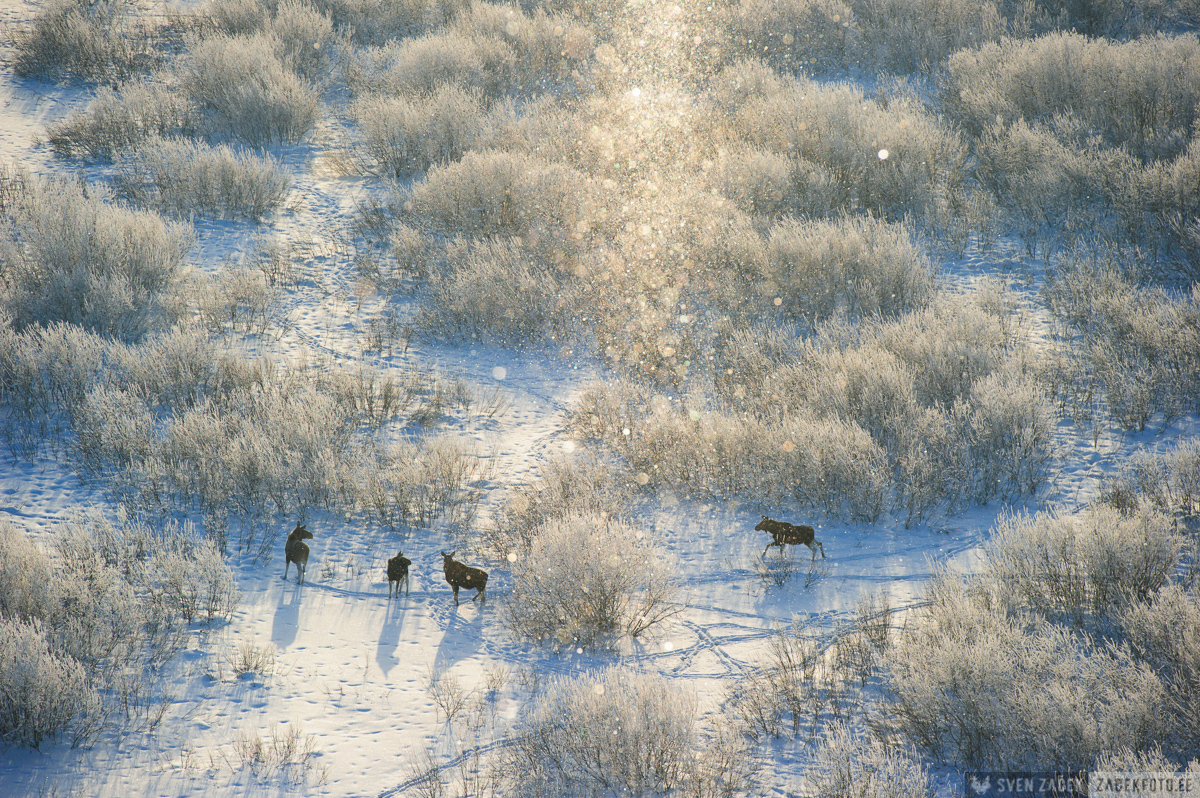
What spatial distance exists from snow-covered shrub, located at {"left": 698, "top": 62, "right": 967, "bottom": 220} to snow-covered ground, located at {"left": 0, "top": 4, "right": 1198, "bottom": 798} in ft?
13.3

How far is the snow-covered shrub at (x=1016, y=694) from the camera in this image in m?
2.91

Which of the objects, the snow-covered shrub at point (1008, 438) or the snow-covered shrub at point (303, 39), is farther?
the snow-covered shrub at point (303, 39)

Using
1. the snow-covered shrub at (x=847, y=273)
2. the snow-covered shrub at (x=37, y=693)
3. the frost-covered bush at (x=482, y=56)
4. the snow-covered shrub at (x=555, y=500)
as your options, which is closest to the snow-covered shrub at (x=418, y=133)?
the frost-covered bush at (x=482, y=56)

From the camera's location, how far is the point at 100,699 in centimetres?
329

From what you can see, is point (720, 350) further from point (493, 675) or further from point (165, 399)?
point (165, 399)

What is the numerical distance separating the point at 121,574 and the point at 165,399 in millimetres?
1958

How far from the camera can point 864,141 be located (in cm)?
873

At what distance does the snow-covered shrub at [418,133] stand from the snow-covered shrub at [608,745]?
7615 mm

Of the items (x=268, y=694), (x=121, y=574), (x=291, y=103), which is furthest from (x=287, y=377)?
(x=291, y=103)

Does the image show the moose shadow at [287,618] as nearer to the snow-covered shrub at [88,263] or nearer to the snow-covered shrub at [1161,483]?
the snow-covered shrub at [88,263]

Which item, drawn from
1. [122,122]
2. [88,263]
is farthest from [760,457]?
[122,122]

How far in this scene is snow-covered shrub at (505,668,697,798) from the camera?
310cm

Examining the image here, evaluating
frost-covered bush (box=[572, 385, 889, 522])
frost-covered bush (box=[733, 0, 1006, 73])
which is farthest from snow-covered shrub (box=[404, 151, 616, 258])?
frost-covered bush (box=[733, 0, 1006, 73])

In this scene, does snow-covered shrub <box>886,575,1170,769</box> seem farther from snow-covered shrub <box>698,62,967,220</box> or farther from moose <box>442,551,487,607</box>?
snow-covered shrub <box>698,62,967,220</box>
